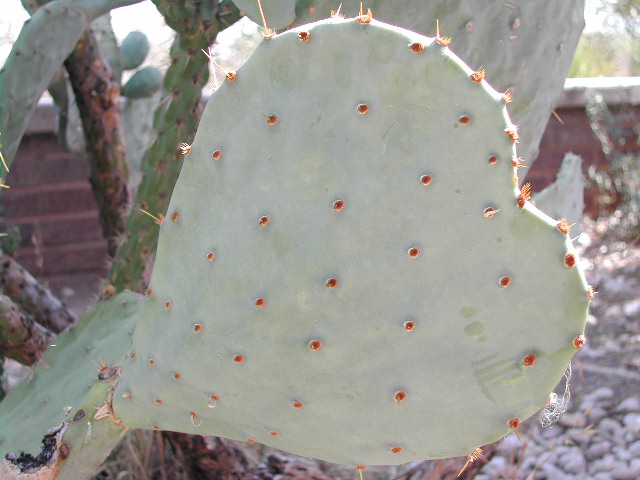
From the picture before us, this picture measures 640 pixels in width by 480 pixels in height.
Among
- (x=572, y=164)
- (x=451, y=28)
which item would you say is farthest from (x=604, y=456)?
(x=451, y=28)

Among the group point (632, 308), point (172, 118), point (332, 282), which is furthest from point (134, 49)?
point (632, 308)

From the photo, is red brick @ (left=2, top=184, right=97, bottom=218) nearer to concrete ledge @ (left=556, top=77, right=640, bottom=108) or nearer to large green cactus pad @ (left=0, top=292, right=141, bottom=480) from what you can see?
large green cactus pad @ (left=0, top=292, right=141, bottom=480)

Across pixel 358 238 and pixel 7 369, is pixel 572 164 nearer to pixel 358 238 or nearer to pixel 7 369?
pixel 358 238

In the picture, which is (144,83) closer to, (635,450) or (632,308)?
(635,450)

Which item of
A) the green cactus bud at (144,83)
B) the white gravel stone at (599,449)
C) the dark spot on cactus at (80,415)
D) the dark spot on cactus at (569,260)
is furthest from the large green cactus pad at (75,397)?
the white gravel stone at (599,449)

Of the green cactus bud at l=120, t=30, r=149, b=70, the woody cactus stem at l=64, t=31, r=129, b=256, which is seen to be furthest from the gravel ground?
the green cactus bud at l=120, t=30, r=149, b=70

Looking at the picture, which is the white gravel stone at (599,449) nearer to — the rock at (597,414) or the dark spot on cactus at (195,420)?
the rock at (597,414)
